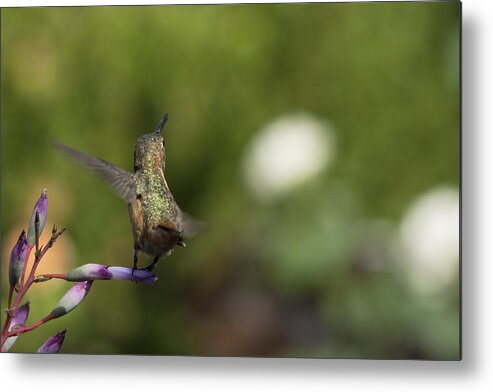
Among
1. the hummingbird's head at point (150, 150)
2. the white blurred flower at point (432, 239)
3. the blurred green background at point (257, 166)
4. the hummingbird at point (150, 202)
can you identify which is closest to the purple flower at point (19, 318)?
the blurred green background at point (257, 166)

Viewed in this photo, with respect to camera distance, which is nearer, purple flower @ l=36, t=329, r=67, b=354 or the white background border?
the white background border

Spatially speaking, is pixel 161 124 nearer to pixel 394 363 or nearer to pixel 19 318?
pixel 19 318

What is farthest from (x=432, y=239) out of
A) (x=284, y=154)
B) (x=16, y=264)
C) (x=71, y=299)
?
(x=16, y=264)

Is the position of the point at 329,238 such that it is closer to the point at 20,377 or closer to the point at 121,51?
the point at 121,51

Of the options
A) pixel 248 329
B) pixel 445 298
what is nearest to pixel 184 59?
pixel 248 329

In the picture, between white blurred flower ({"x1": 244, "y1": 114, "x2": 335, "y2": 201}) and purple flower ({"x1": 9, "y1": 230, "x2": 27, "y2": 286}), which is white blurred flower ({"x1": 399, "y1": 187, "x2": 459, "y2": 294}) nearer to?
white blurred flower ({"x1": 244, "y1": 114, "x2": 335, "y2": 201})

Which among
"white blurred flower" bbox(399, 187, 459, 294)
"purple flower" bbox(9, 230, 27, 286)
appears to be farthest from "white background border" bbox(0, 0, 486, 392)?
"purple flower" bbox(9, 230, 27, 286)

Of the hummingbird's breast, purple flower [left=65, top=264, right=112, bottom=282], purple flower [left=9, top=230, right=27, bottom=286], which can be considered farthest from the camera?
the hummingbird's breast
